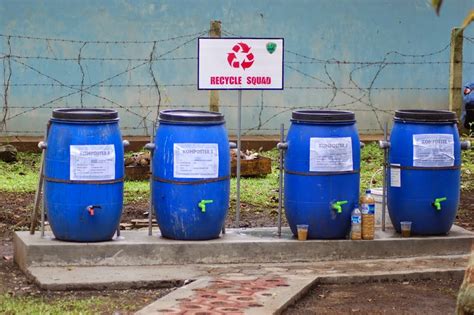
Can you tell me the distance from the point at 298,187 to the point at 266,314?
2.04 meters

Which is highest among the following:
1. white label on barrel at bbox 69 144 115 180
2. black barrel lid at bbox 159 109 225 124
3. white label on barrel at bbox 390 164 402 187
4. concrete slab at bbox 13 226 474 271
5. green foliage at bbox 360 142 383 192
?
black barrel lid at bbox 159 109 225 124

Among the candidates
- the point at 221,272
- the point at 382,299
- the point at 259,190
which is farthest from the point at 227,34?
the point at 382,299

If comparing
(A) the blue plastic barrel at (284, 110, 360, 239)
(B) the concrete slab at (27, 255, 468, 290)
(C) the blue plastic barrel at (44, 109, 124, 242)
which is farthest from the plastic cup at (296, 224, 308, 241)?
(C) the blue plastic barrel at (44, 109, 124, 242)

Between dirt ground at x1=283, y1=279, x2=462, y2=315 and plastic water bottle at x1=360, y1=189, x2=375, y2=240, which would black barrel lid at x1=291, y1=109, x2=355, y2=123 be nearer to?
plastic water bottle at x1=360, y1=189, x2=375, y2=240

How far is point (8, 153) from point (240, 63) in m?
6.01

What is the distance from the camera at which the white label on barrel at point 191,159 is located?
8.34 m

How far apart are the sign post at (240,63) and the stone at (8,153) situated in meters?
5.83

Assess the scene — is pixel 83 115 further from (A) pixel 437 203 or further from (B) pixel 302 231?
(A) pixel 437 203

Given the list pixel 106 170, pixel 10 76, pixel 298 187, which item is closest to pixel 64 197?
pixel 106 170

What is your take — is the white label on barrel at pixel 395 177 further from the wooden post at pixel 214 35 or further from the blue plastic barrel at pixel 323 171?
the wooden post at pixel 214 35

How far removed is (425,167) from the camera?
8.76 meters

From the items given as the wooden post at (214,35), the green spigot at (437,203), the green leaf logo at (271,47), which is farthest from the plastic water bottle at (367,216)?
the wooden post at (214,35)

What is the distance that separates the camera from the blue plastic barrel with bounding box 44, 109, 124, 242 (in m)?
8.16

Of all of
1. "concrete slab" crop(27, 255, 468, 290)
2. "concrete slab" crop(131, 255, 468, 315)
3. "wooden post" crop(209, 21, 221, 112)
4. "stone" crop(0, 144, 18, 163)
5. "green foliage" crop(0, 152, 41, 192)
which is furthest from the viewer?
"wooden post" crop(209, 21, 221, 112)
